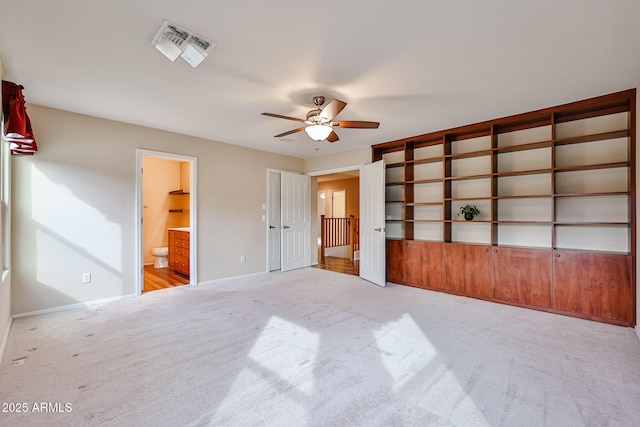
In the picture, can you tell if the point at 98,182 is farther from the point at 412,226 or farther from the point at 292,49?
the point at 412,226

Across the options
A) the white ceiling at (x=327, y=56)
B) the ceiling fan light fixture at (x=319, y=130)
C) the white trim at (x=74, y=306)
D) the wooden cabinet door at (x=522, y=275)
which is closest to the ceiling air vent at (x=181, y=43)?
the white ceiling at (x=327, y=56)

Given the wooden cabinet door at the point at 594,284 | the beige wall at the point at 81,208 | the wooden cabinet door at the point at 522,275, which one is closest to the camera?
the wooden cabinet door at the point at 594,284

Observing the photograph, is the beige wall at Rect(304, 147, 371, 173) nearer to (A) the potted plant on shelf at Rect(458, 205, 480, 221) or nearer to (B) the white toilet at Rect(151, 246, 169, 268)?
(A) the potted plant on shelf at Rect(458, 205, 480, 221)

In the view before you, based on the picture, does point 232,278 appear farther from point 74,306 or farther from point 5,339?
point 5,339

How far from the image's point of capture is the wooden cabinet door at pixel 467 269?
3.88 m

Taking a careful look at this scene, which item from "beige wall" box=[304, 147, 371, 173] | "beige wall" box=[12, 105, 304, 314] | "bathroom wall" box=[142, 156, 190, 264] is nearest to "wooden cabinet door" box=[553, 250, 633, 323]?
"beige wall" box=[304, 147, 371, 173]

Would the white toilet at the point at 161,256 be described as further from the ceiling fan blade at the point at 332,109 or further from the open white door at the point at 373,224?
the ceiling fan blade at the point at 332,109

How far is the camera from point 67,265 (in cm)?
345

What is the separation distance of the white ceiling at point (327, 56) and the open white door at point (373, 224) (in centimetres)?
138

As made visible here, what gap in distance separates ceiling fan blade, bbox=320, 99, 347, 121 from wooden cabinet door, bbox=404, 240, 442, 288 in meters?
2.69

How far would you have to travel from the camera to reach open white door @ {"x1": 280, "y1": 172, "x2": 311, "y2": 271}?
19.0ft

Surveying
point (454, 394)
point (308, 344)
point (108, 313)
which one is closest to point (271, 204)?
point (108, 313)

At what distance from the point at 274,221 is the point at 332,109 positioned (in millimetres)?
3425

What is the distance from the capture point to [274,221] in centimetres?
576
